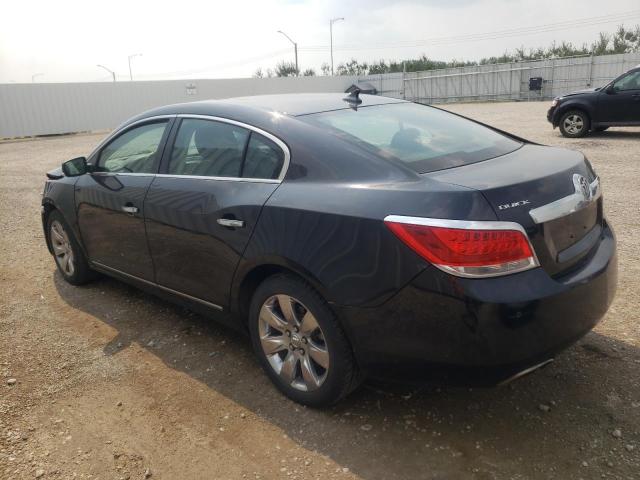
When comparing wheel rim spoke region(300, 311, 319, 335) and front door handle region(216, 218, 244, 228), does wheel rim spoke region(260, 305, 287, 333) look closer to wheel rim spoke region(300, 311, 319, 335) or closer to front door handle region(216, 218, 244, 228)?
wheel rim spoke region(300, 311, 319, 335)

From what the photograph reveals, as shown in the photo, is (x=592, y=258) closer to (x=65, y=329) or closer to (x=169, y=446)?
(x=169, y=446)

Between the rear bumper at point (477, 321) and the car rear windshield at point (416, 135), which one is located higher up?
the car rear windshield at point (416, 135)

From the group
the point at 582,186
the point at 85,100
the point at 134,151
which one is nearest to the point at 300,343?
the point at 582,186

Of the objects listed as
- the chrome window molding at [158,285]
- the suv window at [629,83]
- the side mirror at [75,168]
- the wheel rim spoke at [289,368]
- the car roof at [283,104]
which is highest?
the suv window at [629,83]

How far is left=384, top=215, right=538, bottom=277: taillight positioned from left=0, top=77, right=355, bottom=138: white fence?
1234 inches

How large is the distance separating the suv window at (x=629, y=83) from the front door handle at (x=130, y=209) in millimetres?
12481

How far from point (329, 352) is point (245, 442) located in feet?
2.03

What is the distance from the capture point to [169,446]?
109 inches

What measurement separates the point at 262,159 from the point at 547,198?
148 cm

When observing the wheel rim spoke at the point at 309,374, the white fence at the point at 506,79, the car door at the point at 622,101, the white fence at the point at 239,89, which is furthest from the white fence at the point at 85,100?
the wheel rim spoke at the point at 309,374

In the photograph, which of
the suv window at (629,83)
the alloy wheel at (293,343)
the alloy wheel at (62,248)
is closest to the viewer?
the alloy wheel at (293,343)

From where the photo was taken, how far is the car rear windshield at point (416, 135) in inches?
111

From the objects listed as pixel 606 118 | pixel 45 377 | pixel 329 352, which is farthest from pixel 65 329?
pixel 606 118

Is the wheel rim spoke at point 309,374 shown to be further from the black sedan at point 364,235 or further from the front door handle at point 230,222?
the front door handle at point 230,222
